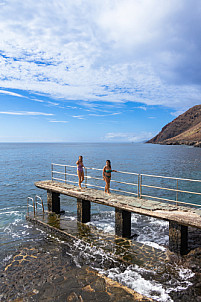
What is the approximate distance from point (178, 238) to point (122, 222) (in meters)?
2.79

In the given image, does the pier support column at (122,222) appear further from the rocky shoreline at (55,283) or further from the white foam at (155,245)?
the rocky shoreline at (55,283)

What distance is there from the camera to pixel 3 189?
26375 mm

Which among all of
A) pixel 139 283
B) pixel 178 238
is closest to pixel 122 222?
pixel 178 238

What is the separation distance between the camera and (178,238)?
859cm

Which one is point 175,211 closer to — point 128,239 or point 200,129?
point 128,239

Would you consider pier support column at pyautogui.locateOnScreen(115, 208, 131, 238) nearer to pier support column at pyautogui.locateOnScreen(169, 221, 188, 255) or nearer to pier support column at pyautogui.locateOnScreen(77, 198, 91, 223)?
pier support column at pyautogui.locateOnScreen(169, 221, 188, 255)

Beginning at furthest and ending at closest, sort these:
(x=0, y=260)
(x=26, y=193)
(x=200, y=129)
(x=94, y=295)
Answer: (x=200, y=129) → (x=26, y=193) → (x=0, y=260) → (x=94, y=295)

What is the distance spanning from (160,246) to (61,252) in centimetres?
457

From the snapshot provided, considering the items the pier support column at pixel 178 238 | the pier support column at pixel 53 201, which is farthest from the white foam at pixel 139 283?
the pier support column at pixel 53 201

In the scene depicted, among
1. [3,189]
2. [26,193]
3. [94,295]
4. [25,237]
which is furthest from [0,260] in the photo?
[3,189]

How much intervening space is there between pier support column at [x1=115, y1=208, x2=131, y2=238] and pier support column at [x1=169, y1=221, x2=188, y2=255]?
2.39 metres

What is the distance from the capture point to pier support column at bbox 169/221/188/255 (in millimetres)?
8492

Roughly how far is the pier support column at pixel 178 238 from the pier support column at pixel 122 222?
2388 millimetres

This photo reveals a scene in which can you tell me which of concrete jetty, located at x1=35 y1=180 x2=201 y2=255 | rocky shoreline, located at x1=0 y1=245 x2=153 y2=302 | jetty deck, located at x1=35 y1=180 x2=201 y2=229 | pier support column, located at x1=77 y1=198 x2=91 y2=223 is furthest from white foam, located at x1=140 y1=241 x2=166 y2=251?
pier support column, located at x1=77 y1=198 x2=91 y2=223
